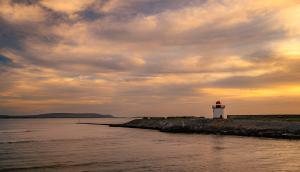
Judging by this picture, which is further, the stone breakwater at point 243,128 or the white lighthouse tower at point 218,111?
the white lighthouse tower at point 218,111

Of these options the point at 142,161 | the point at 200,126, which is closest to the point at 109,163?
the point at 142,161

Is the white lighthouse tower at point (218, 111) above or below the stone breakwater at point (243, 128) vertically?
above

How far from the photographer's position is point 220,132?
6341 cm

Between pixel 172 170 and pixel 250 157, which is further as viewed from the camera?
pixel 250 157

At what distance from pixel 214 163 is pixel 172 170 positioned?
15.9 ft

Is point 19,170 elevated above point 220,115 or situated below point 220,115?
below

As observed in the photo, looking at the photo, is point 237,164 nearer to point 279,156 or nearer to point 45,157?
point 279,156

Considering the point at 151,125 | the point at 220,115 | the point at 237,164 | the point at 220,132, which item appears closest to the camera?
the point at 237,164

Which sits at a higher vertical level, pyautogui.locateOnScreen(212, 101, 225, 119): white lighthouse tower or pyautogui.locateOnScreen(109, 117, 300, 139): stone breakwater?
pyautogui.locateOnScreen(212, 101, 225, 119): white lighthouse tower

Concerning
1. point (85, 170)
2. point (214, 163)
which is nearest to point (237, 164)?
point (214, 163)

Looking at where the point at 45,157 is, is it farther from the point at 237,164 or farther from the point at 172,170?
the point at 237,164

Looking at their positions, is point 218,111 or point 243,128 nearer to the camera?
point 243,128

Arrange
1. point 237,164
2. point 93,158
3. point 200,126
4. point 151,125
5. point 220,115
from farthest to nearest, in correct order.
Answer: point 151,125, point 220,115, point 200,126, point 93,158, point 237,164

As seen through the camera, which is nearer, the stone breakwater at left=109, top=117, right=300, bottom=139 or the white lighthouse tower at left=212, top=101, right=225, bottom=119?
the stone breakwater at left=109, top=117, right=300, bottom=139
